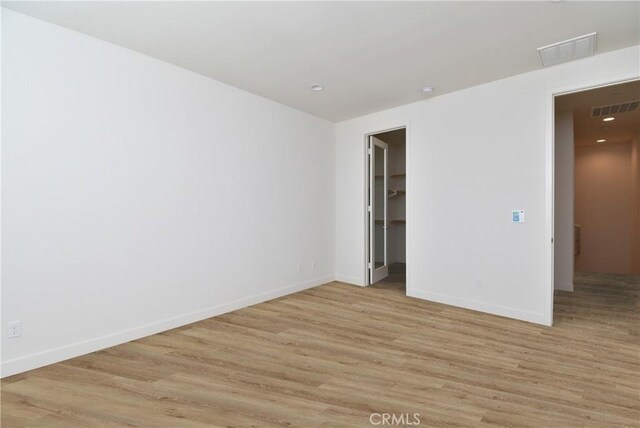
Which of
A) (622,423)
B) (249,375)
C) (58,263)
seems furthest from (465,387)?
(58,263)

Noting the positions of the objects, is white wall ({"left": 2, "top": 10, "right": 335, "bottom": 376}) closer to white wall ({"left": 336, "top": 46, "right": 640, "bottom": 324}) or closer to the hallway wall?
white wall ({"left": 336, "top": 46, "right": 640, "bottom": 324})

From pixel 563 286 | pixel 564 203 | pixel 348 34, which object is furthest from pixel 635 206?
pixel 348 34

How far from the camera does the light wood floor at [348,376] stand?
6.74 feet

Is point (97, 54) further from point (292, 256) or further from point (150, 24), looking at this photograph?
point (292, 256)

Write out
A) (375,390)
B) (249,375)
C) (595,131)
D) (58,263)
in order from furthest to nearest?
1. (595,131)
2. (58,263)
3. (249,375)
4. (375,390)

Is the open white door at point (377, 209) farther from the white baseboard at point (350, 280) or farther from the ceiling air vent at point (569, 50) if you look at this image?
the ceiling air vent at point (569, 50)

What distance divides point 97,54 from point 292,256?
3.25 m

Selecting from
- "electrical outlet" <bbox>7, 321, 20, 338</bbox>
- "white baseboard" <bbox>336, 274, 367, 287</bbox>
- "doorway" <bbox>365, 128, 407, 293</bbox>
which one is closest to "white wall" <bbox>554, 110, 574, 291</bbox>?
"doorway" <bbox>365, 128, 407, 293</bbox>

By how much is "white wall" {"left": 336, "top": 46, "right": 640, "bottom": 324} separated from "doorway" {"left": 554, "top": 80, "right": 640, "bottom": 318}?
4.99 ft

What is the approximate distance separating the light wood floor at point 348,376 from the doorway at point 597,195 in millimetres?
1842

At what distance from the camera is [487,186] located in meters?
4.09

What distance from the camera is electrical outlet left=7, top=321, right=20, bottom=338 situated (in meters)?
2.53

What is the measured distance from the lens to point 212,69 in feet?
12.0

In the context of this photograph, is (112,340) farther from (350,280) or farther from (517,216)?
(517,216)
